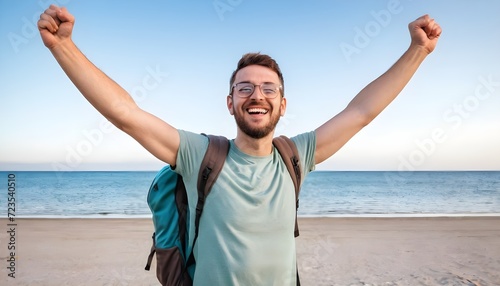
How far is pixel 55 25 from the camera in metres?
1.52

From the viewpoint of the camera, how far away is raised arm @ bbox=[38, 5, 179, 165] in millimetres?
1528

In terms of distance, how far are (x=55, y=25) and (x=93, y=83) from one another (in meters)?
0.25

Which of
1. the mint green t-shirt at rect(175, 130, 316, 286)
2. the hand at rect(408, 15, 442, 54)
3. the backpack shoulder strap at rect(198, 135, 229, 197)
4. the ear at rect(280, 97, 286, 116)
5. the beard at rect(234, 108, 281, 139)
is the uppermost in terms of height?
the hand at rect(408, 15, 442, 54)

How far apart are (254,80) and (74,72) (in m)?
0.87

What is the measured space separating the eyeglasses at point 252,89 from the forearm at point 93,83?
60 cm

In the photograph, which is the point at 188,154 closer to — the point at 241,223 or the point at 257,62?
the point at 241,223

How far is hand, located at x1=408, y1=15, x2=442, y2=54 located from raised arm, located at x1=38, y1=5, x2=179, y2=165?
1.41 m

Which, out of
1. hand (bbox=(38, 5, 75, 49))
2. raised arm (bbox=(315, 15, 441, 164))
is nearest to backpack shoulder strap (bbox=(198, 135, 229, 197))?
raised arm (bbox=(315, 15, 441, 164))

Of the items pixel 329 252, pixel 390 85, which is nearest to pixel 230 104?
pixel 390 85

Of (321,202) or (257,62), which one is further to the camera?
(321,202)

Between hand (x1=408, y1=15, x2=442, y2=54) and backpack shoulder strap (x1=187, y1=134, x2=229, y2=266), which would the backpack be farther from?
hand (x1=408, y1=15, x2=442, y2=54)

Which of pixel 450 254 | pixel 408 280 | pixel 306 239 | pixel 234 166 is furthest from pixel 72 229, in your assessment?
pixel 234 166

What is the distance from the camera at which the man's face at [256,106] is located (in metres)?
2.01

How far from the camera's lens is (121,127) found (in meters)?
1.74
